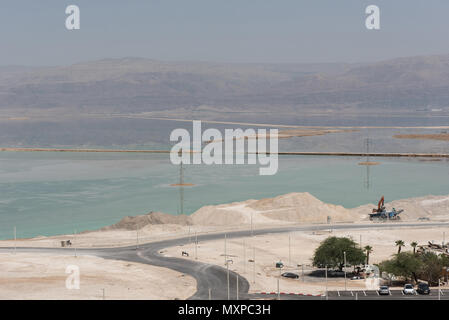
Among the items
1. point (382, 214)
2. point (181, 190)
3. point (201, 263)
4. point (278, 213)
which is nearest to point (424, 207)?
point (382, 214)

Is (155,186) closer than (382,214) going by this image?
No

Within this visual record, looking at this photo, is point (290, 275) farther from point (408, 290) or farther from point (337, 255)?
point (408, 290)

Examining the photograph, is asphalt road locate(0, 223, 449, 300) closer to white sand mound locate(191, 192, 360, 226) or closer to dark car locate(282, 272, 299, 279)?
dark car locate(282, 272, 299, 279)

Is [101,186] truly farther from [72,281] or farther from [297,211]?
[72,281]

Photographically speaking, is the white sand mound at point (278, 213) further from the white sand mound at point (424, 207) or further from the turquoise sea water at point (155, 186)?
the turquoise sea water at point (155, 186)

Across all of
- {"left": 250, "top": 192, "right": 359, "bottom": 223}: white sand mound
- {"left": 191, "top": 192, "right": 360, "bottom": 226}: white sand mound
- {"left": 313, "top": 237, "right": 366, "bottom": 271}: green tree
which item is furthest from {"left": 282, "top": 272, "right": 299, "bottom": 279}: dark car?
{"left": 250, "top": 192, "right": 359, "bottom": 223}: white sand mound

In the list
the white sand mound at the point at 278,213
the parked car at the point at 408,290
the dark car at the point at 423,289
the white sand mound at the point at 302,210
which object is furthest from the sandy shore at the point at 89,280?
the white sand mound at the point at 302,210
